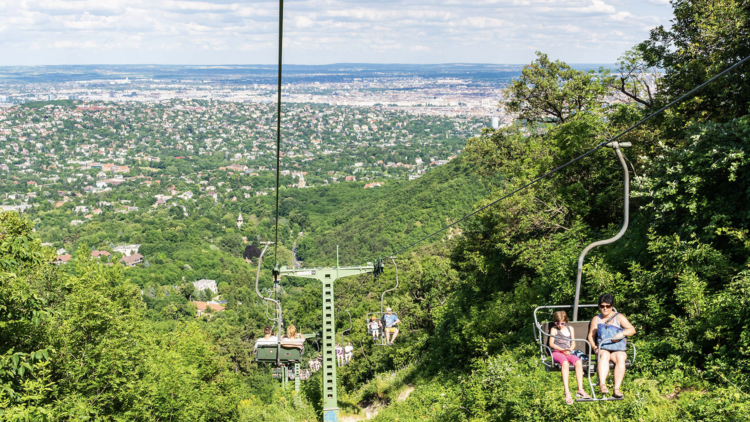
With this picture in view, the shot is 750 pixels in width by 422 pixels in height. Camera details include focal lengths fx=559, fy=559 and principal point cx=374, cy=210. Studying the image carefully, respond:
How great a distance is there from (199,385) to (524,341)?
14040 mm

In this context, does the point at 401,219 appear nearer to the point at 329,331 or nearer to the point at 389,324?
the point at 389,324

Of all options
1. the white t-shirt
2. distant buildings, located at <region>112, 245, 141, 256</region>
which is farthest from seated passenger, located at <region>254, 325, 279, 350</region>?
distant buildings, located at <region>112, 245, 141, 256</region>

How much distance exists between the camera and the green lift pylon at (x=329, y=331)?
14203mm

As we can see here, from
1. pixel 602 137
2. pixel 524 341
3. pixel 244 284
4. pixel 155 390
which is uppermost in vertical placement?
pixel 602 137

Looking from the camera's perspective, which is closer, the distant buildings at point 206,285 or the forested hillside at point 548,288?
the forested hillside at point 548,288

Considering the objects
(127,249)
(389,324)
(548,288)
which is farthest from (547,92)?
(127,249)

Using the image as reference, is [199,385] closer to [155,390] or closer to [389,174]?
[155,390]

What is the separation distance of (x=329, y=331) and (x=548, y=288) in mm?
5709

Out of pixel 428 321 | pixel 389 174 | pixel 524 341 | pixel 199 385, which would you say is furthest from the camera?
pixel 389 174

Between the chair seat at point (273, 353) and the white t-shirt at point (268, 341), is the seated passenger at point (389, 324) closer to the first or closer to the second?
the chair seat at point (273, 353)

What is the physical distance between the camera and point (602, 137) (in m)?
16.1

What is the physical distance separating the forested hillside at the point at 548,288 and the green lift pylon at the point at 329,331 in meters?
2.62

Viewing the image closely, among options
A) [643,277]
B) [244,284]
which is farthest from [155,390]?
[244,284]

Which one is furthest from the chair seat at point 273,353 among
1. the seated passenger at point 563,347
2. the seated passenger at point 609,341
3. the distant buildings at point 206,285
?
the distant buildings at point 206,285
